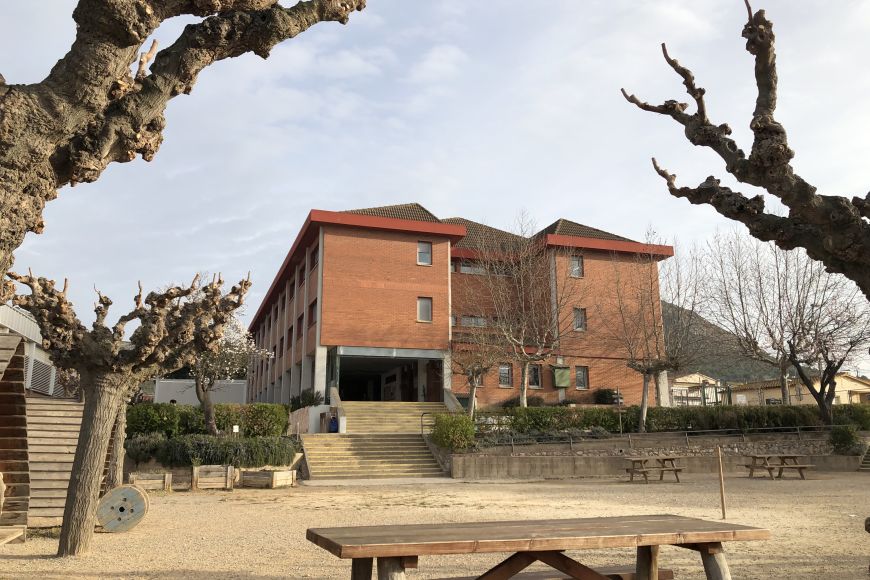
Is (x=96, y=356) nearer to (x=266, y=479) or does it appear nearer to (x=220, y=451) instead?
(x=266, y=479)

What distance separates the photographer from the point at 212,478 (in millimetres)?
17484

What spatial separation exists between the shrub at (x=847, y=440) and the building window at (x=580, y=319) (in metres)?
12.7

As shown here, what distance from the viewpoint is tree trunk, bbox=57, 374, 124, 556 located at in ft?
26.4

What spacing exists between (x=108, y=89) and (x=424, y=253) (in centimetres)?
2810

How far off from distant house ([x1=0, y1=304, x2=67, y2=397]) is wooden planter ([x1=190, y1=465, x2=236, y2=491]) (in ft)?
51.3

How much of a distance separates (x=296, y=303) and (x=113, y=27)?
109 ft

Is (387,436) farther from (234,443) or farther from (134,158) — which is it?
(134,158)

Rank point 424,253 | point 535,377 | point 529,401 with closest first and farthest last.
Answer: point 529,401, point 424,253, point 535,377

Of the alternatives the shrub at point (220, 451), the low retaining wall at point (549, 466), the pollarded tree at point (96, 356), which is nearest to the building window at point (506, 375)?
the low retaining wall at point (549, 466)

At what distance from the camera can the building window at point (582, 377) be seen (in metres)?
33.6

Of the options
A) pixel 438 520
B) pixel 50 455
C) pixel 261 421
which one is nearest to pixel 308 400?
pixel 261 421

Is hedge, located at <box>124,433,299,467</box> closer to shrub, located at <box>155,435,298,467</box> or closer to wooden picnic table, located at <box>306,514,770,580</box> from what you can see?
shrub, located at <box>155,435,298,467</box>

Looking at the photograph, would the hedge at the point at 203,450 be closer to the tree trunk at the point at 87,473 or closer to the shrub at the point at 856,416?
the tree trunk at the point at 87,473

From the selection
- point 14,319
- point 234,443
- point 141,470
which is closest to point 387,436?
point 234,443
